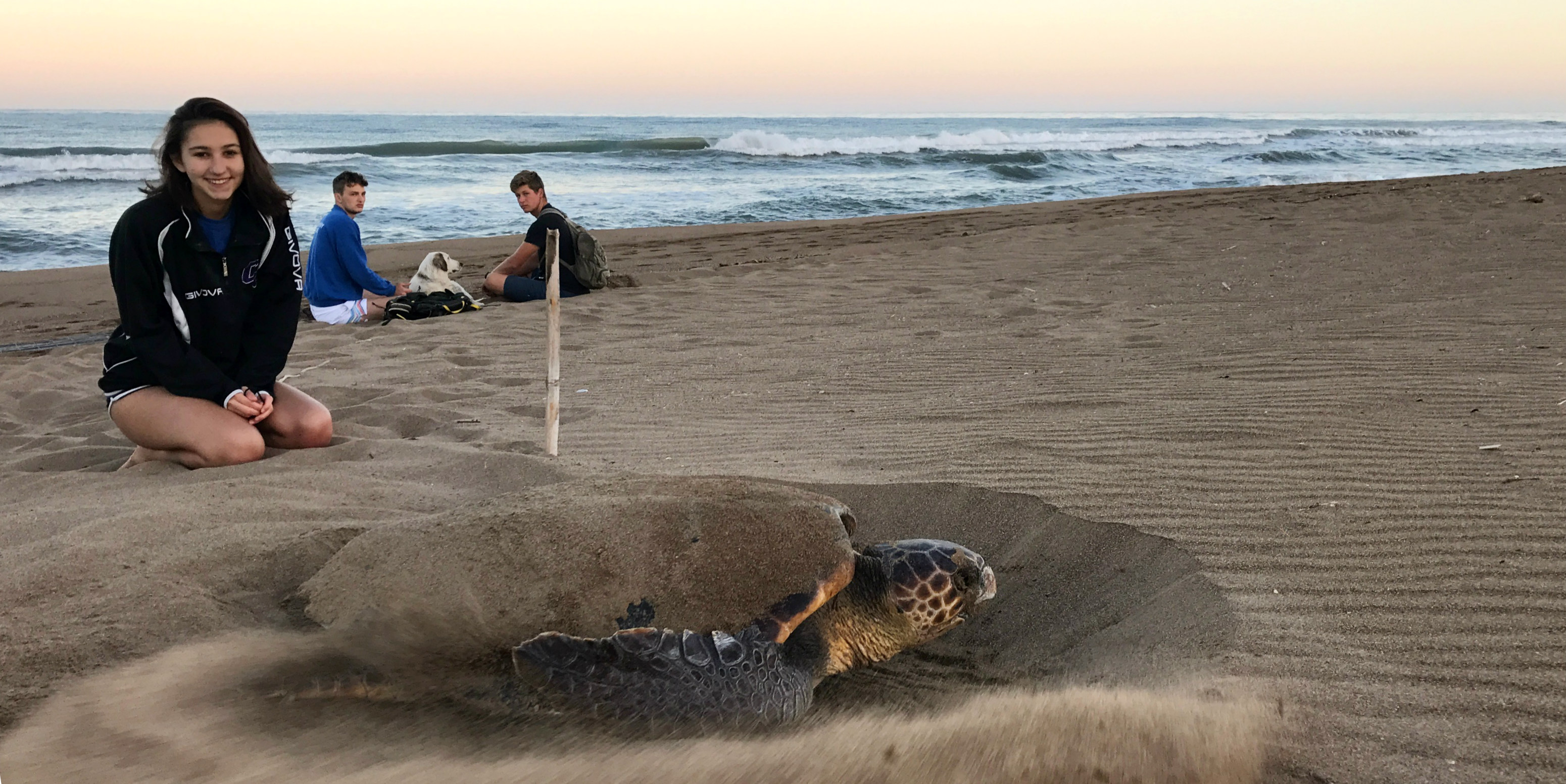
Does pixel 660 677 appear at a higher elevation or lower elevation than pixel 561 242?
lower

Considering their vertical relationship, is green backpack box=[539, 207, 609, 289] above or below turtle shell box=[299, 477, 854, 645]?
above

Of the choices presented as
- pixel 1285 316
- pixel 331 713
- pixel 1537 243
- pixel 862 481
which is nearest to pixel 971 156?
pixel 1537 243

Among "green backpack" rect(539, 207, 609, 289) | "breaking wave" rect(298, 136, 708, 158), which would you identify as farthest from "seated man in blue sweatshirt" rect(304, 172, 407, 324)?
"breaking wave" rect(298, 136, 708, 158)

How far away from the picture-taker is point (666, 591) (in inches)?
91.8

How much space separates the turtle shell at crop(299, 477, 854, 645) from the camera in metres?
2.29

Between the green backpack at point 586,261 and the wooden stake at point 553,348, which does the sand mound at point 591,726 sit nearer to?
the wooden stake at point 553,348

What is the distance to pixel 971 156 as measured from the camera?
27781 mm

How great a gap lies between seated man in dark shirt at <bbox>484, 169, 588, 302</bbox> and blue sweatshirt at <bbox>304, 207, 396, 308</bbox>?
964 mm

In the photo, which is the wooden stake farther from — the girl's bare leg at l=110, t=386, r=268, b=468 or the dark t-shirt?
the dark t-shirt

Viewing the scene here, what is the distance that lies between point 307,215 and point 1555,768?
16.0 m

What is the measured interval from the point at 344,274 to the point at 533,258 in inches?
59.7

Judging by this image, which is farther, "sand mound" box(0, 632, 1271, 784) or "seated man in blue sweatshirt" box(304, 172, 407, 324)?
"seated man in blue sweatshirt" box(304, 172, 407, 324)

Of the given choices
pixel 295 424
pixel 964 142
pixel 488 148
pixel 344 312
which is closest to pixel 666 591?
pixel 295 424

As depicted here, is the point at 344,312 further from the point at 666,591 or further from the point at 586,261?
the point at 666,591
